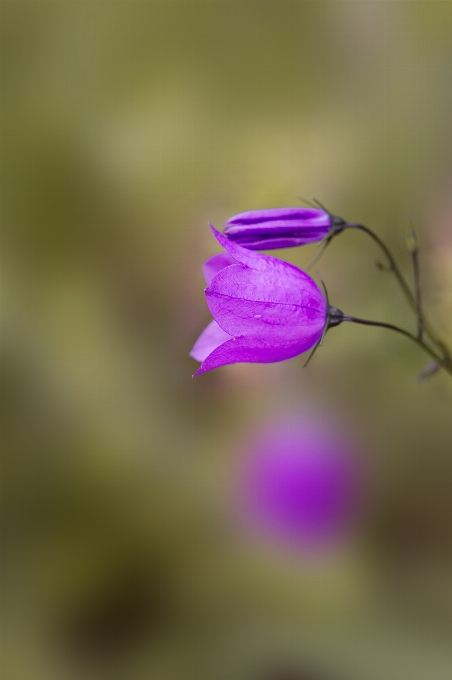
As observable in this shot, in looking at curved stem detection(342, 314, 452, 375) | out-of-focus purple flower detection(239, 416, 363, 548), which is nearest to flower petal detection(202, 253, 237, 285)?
curved stem detection(342, 314, 452, 375)

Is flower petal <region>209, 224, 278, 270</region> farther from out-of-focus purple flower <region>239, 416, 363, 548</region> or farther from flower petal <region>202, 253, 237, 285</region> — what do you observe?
out-of-focus purple flower <region>239, 416, 363, 548</region>

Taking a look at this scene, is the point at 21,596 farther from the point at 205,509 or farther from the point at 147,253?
the point at 147,253

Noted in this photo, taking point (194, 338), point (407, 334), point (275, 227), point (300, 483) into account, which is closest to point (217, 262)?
point (275, 227)

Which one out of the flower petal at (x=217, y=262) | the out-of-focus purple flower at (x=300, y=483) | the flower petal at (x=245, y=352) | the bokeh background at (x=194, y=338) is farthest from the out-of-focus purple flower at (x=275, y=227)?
the out-of-focus purple flower at (x=300, y=483)

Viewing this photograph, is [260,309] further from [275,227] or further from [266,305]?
[275,227]

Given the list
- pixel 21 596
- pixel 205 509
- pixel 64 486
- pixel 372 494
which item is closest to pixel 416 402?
pixel 372 494
